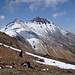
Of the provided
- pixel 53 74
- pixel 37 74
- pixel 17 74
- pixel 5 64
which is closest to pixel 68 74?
pixel 53 74

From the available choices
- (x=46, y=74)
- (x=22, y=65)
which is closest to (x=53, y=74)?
(x=46, y=74)

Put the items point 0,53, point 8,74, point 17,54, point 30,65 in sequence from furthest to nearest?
point 17,54, point 0,53, point 30,65, point 8,74

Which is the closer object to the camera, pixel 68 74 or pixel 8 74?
pixel 8 74

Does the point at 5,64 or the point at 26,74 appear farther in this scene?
the point at 5,64

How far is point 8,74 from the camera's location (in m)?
21.2

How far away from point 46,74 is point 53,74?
897 millimetres

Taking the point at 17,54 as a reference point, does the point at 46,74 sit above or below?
below

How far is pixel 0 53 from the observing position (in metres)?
35.1

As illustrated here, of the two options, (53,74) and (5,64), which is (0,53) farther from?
(53,74)

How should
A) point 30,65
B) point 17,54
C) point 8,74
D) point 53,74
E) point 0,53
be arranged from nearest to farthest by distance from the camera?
point 8,74, point 53,74, point 30,65, point 0,53, point 17,54

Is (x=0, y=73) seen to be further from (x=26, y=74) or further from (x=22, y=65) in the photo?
(x=22, y=65)

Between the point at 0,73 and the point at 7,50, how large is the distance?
15.5 metres

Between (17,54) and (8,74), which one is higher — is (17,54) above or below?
above

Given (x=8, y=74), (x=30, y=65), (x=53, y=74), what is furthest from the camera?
(x=30, y=65)
